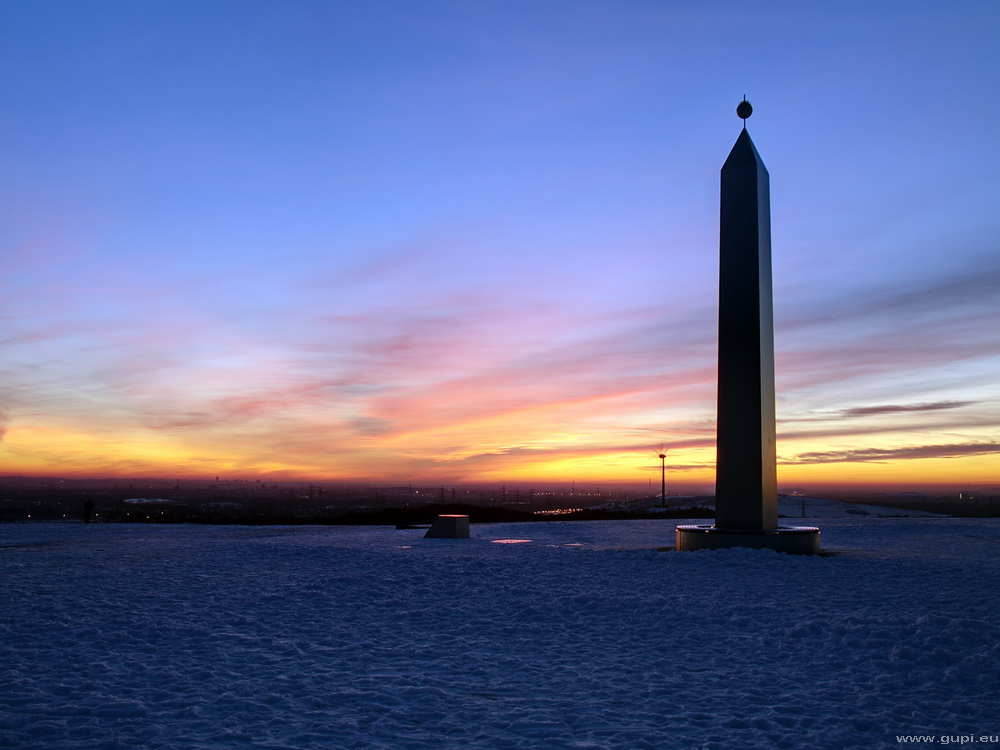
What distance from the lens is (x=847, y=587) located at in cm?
1214

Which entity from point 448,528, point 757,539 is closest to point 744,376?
point 757,539

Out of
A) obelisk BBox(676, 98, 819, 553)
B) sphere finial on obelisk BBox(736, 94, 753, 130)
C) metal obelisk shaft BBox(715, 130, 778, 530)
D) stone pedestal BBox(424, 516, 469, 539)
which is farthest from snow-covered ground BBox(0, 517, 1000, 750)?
sphere finial on obelisk BBox(736, 94, 753, 130)

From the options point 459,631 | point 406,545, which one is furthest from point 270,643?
point 406,545

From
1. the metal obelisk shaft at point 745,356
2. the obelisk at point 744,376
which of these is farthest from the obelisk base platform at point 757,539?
the metal obelisk shaft at point 745,356

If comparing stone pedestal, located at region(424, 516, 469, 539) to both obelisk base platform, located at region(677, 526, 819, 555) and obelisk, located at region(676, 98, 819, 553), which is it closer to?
obelisk, located at region(676, 98, 819, 553)

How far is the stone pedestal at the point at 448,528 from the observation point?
75.6ft

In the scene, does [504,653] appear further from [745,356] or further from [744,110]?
[744,110]

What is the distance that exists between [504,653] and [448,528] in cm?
1475

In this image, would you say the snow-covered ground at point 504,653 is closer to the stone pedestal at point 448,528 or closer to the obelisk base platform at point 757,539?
the obelisk base platform at point 757,539

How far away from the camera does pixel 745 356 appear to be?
17.4m

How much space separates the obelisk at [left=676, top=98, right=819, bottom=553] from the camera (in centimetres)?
1712

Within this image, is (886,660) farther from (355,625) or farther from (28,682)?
(28,682)

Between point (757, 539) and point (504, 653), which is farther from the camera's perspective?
point (757, 539)

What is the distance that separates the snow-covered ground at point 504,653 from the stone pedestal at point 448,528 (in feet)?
23.4
